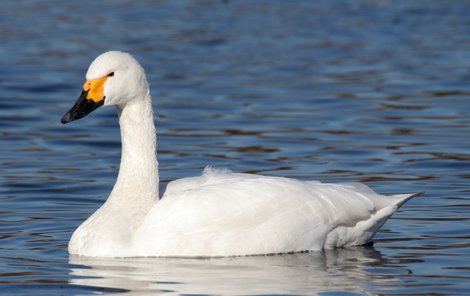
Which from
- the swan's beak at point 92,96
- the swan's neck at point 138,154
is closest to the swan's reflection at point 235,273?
the swan's neck at point 138,154

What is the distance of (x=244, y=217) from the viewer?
8.79 meters

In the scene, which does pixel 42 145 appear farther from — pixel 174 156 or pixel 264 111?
pixel 264 111

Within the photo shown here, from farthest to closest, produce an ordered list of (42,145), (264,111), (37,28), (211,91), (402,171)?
(37,28) < (211,91) < (264,111) < (42,145) < (402,171)

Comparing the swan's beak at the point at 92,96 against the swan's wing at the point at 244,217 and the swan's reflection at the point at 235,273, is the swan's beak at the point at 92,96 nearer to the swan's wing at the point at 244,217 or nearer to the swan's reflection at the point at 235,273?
the swan's wing at the point at 244,217

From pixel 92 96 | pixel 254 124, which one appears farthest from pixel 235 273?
pixel 254 124

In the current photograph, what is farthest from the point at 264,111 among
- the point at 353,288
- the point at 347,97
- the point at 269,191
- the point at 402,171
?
the point at 353,288

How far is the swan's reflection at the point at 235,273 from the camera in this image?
7809 mm

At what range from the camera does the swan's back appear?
870cm

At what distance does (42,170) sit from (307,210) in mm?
4586

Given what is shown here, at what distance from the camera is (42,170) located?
504 inches

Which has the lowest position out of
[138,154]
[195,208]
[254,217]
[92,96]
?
[254,217]

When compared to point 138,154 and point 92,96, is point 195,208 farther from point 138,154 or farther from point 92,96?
point 92,96

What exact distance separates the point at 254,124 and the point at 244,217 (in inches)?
262

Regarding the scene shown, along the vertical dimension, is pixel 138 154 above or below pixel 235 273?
above
